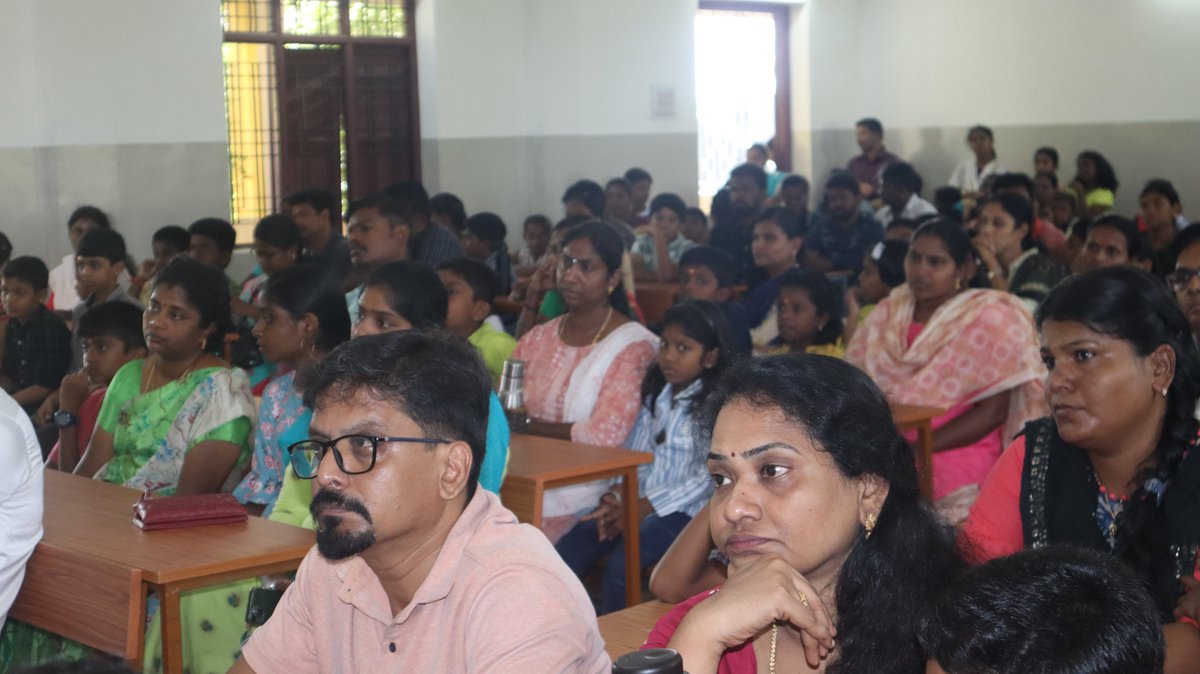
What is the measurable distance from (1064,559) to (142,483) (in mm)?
2877

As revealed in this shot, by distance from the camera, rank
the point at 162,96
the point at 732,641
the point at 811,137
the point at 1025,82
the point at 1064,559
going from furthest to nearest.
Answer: the point at 811,137
the point at 1025,82
the point at 162,96
the point at 732,641
the point at 1064,559

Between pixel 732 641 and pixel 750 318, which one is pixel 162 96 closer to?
pixel 750 318

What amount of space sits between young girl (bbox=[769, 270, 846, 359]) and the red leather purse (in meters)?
2.30

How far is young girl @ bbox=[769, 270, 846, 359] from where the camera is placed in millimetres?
4707

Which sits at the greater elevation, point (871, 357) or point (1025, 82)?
point (1025, 82)

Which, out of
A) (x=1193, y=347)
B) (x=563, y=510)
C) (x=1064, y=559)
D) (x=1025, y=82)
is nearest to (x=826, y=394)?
(x=1064, y=559)

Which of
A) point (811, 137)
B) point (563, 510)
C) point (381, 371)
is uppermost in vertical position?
point (811, 137)

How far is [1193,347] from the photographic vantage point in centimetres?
223

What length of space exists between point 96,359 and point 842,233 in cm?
506

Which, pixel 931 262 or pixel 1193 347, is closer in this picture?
pixel 1193 347

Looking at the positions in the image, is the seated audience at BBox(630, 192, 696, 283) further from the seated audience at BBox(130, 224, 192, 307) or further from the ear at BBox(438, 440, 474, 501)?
the ear at BBox(438, 440, 474, 501)

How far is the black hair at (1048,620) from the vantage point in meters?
1.14

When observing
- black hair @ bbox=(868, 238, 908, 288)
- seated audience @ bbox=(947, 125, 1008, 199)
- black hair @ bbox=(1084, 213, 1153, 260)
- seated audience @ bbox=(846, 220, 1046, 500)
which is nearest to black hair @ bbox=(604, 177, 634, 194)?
seated audience @ bbox=(947, 125, 1008, 199)

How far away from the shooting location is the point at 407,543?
176 cm
